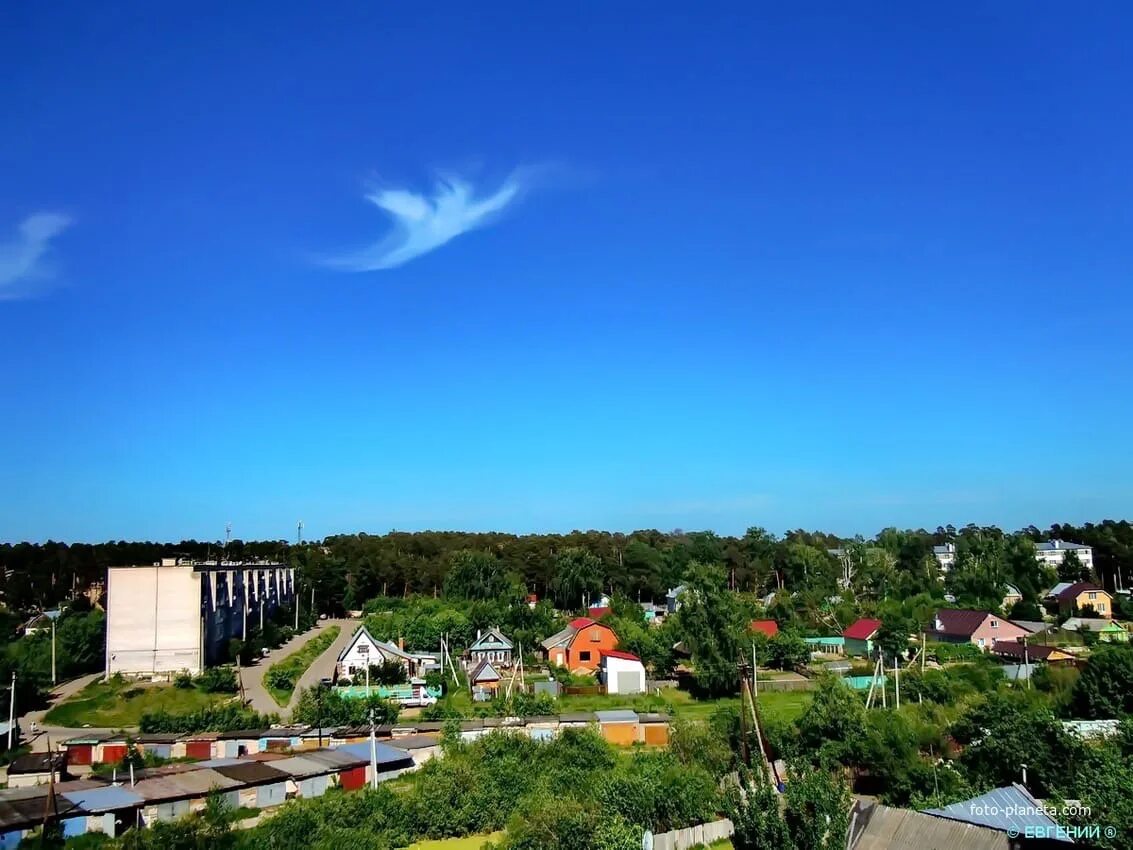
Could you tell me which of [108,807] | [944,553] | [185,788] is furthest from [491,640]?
[944,553]

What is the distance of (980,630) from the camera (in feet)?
127

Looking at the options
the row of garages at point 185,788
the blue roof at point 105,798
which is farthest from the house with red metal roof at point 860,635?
the blue roof at point 105,798

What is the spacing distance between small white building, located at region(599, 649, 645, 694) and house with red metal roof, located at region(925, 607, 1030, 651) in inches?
669

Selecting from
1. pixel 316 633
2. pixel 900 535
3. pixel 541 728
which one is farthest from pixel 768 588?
pixel 541 728

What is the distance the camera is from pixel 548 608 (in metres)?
44.1

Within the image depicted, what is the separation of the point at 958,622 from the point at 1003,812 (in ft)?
103

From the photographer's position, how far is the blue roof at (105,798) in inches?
624

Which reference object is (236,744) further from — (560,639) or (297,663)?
(560,639)

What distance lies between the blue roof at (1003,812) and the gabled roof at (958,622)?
29.0 meters

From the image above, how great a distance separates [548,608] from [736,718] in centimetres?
2440

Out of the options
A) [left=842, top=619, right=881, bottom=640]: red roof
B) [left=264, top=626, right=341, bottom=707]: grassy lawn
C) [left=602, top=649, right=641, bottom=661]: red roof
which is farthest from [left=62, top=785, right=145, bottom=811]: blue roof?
[left=842, top=619, right=881, bottom=640]: red roof

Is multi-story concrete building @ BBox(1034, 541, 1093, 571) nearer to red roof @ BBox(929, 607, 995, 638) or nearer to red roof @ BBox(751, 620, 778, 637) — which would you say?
red roof @ BBox(929, 607, 995, 638)

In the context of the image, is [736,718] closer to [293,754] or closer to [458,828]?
[458,828]

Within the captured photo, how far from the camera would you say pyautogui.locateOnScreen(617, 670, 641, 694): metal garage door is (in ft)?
100
